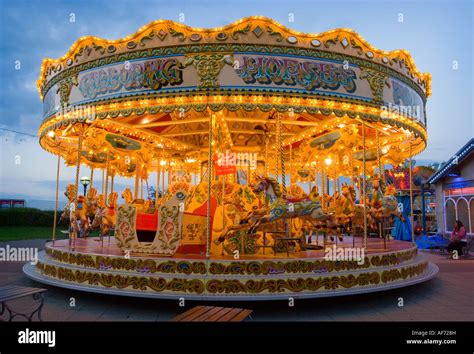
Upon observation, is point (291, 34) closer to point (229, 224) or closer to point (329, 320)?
point (229, 224)

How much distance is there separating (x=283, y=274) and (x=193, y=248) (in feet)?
7.32

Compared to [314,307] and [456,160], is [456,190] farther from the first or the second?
[314,307]

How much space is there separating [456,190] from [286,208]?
1504 cm

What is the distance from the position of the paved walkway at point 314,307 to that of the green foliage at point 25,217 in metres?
24.4

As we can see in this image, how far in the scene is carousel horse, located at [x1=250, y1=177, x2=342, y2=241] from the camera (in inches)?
267

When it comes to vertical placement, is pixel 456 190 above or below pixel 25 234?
above

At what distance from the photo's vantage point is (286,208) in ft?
22.4

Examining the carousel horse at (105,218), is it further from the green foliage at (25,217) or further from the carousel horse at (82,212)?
the green foliage at (25,217)

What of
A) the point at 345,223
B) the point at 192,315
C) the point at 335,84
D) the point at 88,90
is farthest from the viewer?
the point at 345,223

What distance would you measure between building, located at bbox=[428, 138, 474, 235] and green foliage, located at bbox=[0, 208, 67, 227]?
2648 cm

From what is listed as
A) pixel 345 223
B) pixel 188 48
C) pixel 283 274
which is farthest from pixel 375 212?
pixel 188 48

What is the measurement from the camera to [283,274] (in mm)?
6043

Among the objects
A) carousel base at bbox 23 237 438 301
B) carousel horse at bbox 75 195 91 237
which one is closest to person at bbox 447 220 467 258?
carousel base at bbox 23 237 438 301

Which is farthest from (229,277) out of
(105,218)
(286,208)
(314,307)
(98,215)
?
(98,215)
